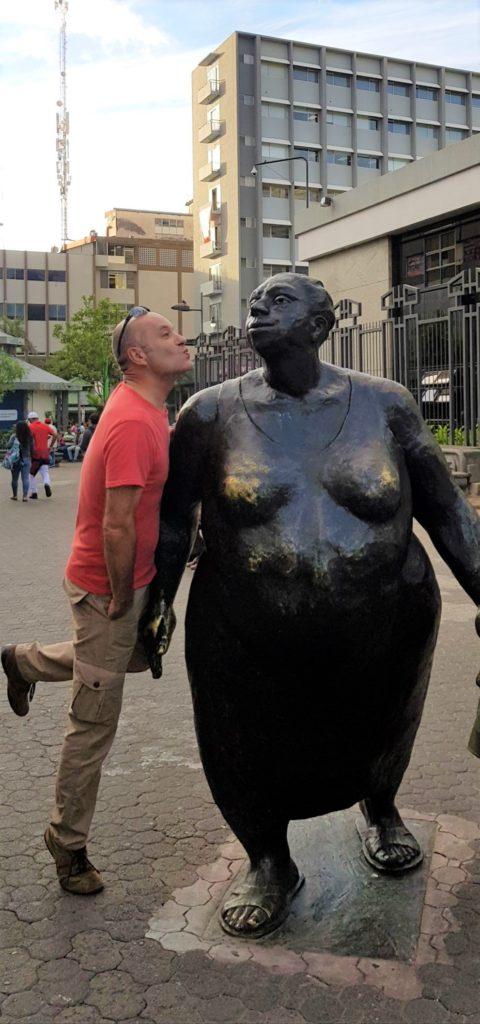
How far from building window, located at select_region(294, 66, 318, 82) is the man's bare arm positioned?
60.8 meters

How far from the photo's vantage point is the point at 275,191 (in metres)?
56.9

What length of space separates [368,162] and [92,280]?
22365mm

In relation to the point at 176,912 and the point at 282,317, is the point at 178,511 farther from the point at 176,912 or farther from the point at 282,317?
the point at 176,912

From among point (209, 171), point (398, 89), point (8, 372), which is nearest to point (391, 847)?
point (8, 372)

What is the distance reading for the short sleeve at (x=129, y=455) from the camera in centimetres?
279

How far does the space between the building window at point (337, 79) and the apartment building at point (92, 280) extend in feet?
55.9

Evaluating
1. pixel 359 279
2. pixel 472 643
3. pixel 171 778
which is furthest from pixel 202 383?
pixel 171 778

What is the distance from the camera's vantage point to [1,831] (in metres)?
3.67

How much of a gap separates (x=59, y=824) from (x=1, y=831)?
27.7 inches

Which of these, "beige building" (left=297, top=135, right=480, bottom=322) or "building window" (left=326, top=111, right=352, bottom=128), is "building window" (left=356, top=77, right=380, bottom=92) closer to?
"building window" (left=326, top=111, right=352, bottom=128)

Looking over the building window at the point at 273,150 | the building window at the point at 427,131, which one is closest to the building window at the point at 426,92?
the building window at the point at 427,131

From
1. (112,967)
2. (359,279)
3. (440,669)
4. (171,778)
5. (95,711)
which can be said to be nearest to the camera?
(112,967)

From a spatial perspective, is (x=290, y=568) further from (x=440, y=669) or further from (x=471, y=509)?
(x=440, y=669)

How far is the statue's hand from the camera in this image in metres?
2.96
